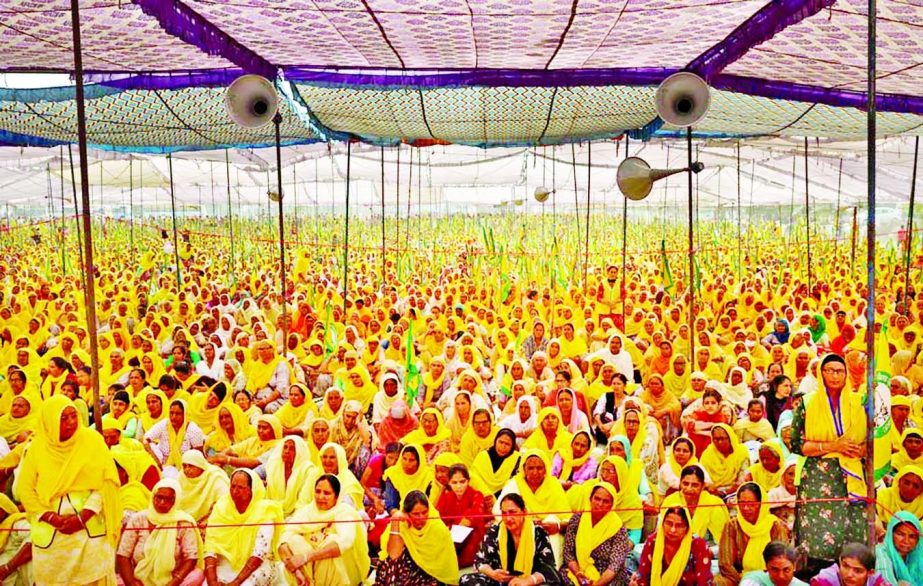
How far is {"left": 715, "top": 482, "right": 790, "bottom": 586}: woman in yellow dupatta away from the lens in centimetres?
393

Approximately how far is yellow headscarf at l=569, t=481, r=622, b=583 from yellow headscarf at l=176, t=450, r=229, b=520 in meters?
1.86

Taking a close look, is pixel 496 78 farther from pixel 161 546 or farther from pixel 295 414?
pixel 161 546

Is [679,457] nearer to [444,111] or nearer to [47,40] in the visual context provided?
[444,111]

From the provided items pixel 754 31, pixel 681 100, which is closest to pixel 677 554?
pixel 681 100

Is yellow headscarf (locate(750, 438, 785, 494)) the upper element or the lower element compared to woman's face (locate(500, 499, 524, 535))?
lower

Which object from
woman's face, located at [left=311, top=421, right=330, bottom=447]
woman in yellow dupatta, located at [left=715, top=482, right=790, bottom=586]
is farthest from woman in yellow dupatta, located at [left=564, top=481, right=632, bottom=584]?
woman's face, located at [left=311, top=421, right=330, bottom=447]

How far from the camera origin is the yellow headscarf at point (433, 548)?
3.94 meters

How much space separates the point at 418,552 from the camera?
3.98 m

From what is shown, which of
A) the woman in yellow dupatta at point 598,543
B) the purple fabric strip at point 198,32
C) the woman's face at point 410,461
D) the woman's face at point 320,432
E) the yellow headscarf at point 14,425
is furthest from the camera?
the yellow headscarf at point 14,425

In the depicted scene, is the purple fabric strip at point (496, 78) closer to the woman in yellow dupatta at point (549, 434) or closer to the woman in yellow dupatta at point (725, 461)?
the woman in yellow dupatta at point (549, 434)

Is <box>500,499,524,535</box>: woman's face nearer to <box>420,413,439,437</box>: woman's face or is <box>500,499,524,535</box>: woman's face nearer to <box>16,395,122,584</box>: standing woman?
<box>420,413,439,437</box>: woman's face

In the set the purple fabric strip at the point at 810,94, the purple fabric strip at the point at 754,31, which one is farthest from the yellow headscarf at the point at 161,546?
the purple fabric strip at the point at 810,94

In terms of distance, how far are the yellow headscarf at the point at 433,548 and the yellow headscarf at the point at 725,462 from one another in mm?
1728

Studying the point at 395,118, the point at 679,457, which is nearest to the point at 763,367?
the point at 679,457
